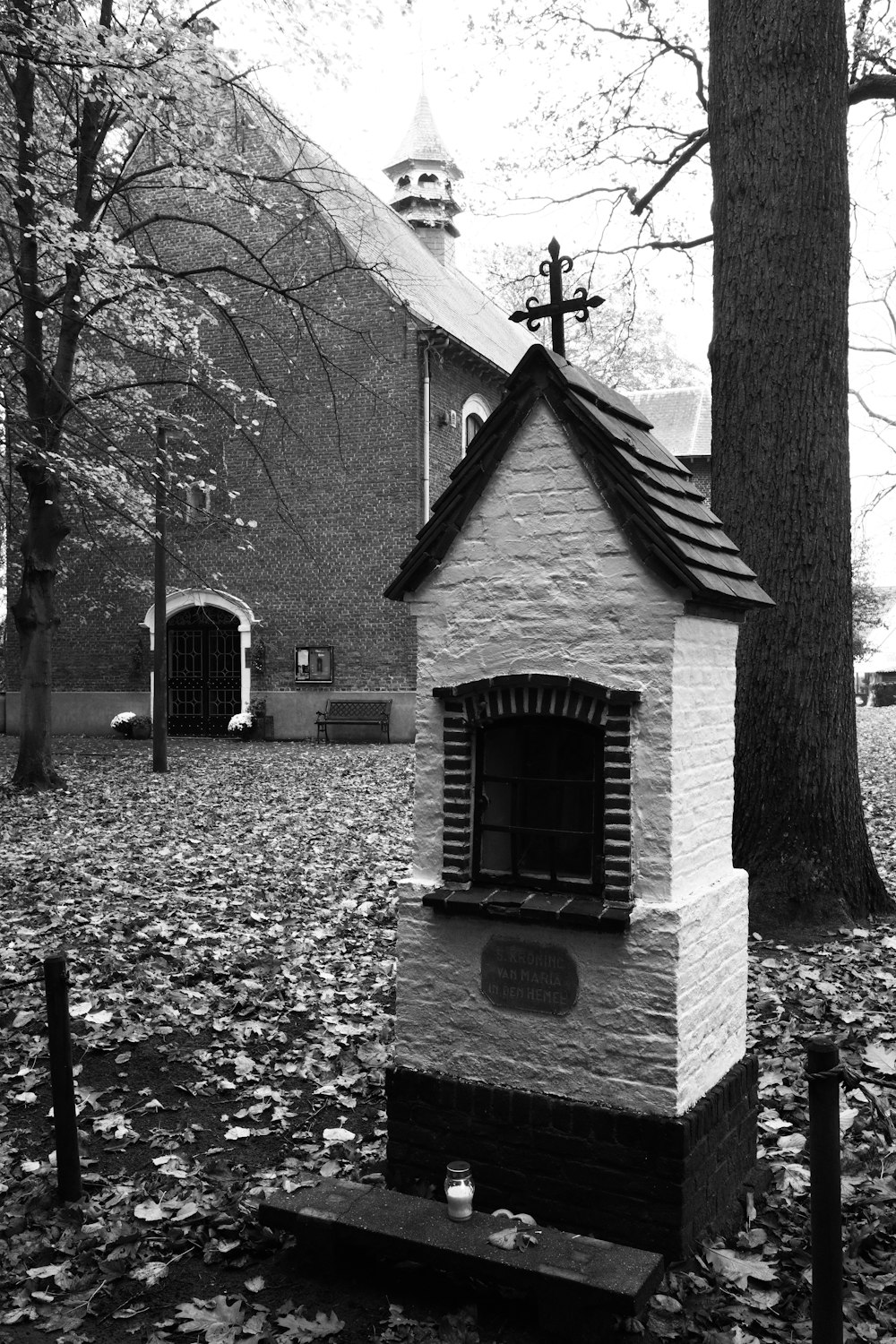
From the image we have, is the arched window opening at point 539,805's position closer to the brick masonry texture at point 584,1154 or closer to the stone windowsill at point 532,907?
the stone windowsill at point 532,907

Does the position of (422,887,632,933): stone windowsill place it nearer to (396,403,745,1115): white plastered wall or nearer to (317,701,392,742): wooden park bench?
(396,403,745,1115): white plastered wall

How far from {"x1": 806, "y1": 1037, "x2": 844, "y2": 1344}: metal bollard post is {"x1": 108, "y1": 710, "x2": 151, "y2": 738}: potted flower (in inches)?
920

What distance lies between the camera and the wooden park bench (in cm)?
2361

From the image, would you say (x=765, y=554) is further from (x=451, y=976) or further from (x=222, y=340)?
(x=222, y=340)

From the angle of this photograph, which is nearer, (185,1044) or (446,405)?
(185,1044)

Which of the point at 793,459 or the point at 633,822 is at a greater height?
the point at 793,459

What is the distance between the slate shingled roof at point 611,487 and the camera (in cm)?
371

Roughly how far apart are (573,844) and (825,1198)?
155cm

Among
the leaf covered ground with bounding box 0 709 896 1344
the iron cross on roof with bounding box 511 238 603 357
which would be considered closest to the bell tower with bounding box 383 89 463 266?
the leaf covered ground with bounding box 0 709 896 1344

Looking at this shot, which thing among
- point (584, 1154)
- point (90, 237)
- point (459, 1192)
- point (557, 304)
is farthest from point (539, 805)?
point (90, 237)

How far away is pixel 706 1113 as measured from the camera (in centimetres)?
386

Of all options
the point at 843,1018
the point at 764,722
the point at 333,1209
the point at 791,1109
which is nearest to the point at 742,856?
the point at 764,722

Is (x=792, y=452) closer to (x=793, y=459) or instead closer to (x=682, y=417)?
(x=793, y=459)

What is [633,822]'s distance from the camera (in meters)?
3.76
